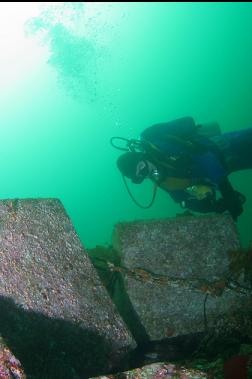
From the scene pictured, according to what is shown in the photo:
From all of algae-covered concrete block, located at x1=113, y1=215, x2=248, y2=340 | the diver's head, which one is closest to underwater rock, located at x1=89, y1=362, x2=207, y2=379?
algae-covered concrete block, located at x1=113, y1=215, x2=248, y2=340

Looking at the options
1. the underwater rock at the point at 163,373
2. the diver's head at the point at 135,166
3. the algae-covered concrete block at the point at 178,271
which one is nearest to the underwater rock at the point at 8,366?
the underwater rock at the point at 163,373

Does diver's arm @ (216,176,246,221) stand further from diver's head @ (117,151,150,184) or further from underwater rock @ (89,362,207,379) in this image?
underwater rock @ (89,362,207,379)

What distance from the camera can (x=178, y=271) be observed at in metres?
3.50

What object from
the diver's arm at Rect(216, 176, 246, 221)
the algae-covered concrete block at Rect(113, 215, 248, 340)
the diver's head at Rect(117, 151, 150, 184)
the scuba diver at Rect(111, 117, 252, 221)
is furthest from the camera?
the diver's head at Rect(117, 151, 150, 184)

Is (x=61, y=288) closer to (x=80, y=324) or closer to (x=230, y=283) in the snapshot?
(x=80, y=324)

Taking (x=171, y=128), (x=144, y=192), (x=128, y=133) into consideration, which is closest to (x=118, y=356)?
(x=171, y=128)

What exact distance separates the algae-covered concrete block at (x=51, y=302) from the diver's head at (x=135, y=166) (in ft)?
9.03

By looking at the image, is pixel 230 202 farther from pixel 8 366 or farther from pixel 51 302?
pixel 8 366

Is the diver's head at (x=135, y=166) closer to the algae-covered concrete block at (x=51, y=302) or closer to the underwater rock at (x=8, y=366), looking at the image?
the algae-covered concrete block at (x=51, y=302)

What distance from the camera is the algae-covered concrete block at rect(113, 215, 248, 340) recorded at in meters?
3.25

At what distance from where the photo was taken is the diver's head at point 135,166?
5625mm

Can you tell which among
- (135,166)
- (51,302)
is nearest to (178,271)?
(51,302)

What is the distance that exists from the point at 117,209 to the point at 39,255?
88.1 m

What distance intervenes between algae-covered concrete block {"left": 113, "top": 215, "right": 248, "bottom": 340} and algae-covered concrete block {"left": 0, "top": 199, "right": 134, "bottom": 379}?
0.59 m
